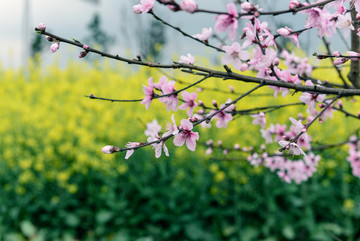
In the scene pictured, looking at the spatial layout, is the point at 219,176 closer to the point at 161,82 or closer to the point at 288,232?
the point at 288,232

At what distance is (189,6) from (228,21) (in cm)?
23

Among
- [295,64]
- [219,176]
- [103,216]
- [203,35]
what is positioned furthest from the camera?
[103,216]

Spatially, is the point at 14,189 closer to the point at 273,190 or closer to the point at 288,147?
the point at 273,190

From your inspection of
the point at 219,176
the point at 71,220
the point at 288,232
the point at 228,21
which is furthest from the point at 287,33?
the point at 71,220

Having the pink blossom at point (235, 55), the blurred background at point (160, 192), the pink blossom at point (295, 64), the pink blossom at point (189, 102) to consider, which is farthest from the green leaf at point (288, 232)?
the pink blossom at point (235, 55)

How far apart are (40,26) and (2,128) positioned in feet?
16.6

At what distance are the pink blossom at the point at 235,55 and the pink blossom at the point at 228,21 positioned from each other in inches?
3.5

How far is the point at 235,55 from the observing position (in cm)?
143

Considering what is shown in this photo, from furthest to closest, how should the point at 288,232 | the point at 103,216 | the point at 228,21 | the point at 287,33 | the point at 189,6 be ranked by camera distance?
the point at 103,216
the point at 288,232
the point at 287,33
the point at 228,21
the point at 189,6

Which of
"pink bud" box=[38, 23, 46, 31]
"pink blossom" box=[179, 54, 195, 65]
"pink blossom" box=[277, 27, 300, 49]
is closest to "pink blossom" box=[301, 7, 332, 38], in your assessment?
"pink blossom" box=[277, 27, 300, 49]

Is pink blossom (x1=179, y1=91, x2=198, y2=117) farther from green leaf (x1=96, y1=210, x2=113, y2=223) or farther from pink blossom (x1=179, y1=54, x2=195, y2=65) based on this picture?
green leaf (x1=96, y1=210, x2=113, y2=223)

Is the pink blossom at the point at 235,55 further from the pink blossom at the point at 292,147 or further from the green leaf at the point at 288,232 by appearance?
the green leaf at the point at 288,232

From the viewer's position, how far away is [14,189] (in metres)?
5.12

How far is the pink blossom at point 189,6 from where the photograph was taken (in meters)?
1.08
